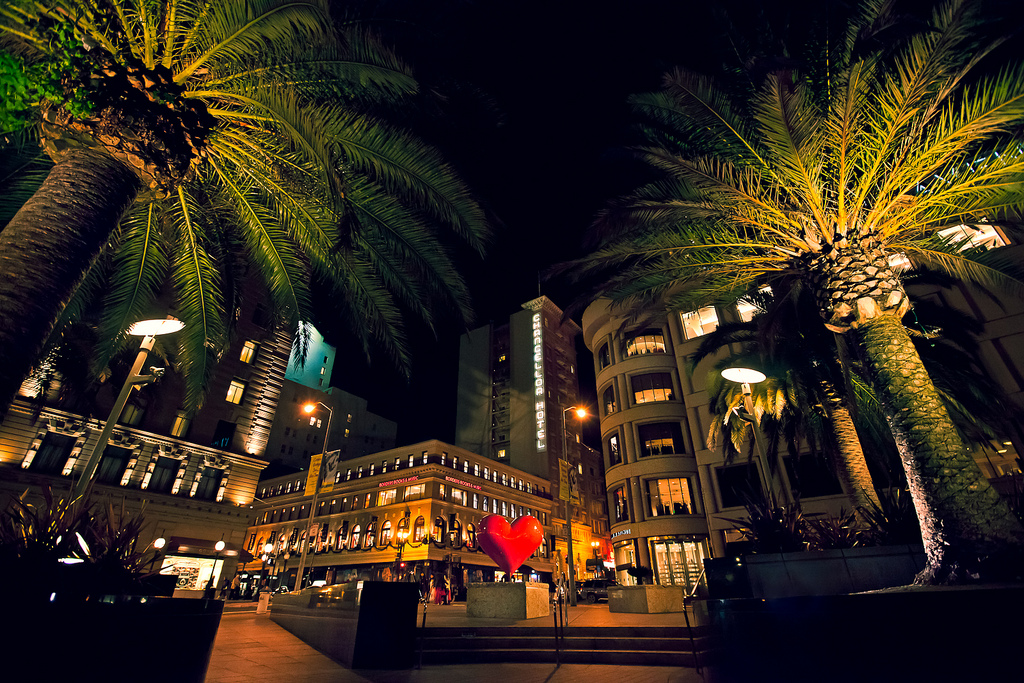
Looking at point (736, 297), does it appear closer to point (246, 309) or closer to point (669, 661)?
point (669, 661)

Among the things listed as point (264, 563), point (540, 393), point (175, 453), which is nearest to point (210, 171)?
point (175, 453)

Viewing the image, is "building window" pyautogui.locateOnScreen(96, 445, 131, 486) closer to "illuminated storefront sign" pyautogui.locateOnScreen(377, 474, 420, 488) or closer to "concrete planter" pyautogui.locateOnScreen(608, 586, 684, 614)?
"illuminated storefront sign" pyautogui.locateOnScreen(377, 474, 420, 488)

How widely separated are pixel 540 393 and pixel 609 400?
105ft

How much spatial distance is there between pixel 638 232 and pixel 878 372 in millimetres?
5258

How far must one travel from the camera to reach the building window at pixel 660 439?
34.2 meters

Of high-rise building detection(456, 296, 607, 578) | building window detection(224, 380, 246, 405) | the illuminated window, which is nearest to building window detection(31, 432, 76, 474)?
the illuminated window

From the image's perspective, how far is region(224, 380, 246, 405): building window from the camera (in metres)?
35.8

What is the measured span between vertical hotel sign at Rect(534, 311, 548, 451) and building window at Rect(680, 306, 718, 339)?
38.3 metres

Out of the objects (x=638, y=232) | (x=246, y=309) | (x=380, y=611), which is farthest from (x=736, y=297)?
(x=246, y=309)

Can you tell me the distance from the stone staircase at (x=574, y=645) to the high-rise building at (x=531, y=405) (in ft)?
198

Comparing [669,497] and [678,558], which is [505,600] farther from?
[669,497]

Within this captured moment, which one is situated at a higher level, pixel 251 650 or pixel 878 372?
pixel 878 372

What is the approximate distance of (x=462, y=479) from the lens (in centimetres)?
5434

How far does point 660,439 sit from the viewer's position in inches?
1371
